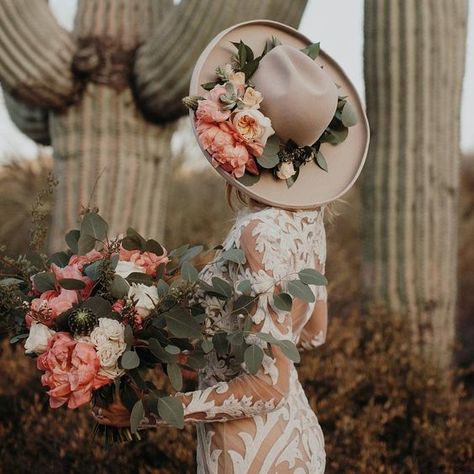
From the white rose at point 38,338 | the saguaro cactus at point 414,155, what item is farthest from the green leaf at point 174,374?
the saguaro cactus at point 414,155

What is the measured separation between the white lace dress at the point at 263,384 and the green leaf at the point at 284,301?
3 centimetres

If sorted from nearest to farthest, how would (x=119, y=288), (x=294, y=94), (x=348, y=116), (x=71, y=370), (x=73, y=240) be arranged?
(x=71, y=370), (x=119, y=288), (x=294, y=94), (x=73, y=240), (x=348, y=116)

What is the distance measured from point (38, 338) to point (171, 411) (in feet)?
1.28

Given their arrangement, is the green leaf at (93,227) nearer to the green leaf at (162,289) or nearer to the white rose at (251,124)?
the green leaf at (162,289)

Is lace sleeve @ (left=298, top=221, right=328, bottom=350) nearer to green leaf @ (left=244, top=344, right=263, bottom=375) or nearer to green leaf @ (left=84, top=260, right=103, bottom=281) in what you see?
green leaf @ (left=244, top=344, right=263, bottom=375)

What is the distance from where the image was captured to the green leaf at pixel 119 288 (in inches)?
77.5

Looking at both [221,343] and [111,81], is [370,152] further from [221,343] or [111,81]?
[221,343]

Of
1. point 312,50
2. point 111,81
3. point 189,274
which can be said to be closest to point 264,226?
point 189,274

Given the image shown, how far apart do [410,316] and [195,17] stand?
2.10 metres

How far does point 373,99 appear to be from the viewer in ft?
14.5

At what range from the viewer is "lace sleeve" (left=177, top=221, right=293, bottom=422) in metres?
1.96

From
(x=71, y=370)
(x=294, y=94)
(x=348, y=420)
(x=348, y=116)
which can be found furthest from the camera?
(x=348, y=420)

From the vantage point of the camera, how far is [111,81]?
4258mm

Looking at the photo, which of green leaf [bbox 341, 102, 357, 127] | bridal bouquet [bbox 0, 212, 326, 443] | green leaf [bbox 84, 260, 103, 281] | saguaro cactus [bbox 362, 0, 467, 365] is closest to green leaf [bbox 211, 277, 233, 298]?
bridal bouquet [bbox 0, 212, 326, 443]
